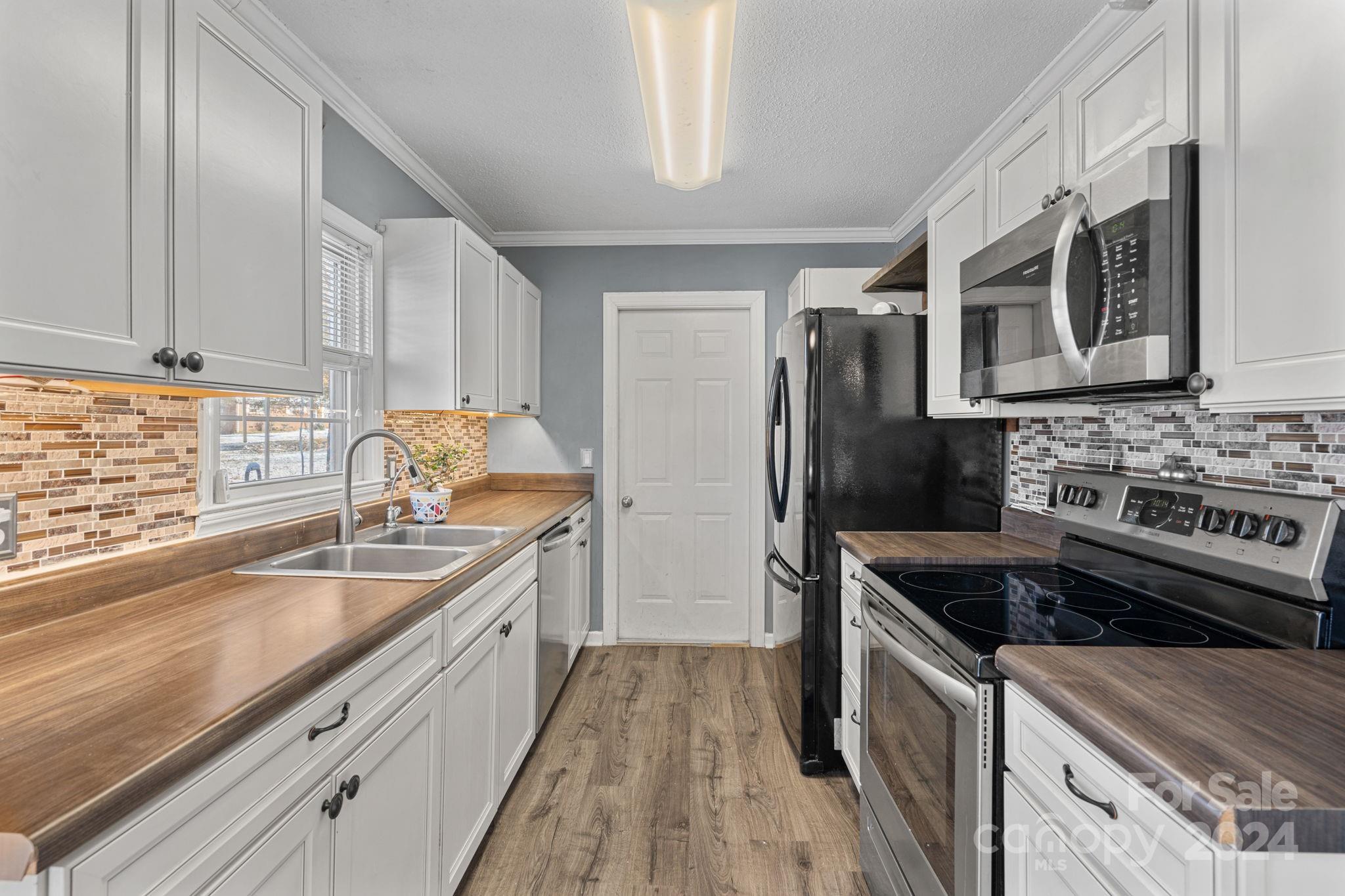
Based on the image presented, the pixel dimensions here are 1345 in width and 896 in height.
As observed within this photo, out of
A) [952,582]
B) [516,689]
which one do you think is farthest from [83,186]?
[952,582]

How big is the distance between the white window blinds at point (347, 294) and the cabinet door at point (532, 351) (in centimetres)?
96

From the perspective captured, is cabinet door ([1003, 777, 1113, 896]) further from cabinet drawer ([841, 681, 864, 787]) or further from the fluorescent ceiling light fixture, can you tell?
the fluorescent ceiling light fixture

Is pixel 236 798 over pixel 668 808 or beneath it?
over

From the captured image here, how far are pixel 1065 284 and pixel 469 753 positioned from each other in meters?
1.90

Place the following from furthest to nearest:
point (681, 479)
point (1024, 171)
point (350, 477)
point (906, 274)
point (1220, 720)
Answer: point (681, 479)
point (906, 274)
point (350, 477)
point (1024, 171)
point (1220, 720)

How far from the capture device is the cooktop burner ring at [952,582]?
1.54 meters

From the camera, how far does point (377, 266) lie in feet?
7.84

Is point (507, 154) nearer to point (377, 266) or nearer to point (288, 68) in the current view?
point (377, 266)

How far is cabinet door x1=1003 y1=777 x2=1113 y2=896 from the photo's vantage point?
2.87ft

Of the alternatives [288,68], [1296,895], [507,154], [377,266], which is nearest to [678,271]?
[507,154]

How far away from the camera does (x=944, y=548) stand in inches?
75.2

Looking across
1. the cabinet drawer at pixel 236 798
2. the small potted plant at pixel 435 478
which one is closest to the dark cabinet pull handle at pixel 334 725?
the cabinet drawer at pixel 236 798

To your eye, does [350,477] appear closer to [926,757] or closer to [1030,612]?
[926,757]

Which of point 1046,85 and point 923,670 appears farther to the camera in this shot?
point 1046,85
